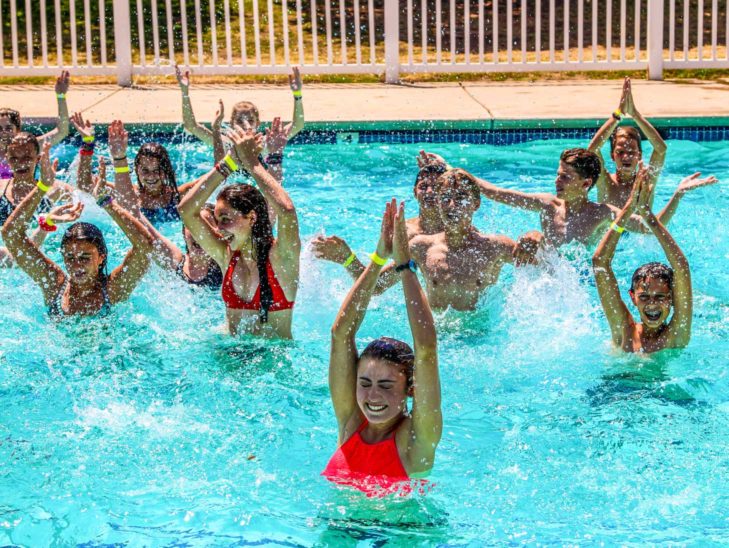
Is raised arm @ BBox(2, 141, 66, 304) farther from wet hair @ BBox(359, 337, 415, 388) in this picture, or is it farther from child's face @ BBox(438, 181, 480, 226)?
wet hair @ BBox(359, 337, 415, 388)

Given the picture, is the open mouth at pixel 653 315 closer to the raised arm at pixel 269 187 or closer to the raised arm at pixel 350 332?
the raised arm at pixel 269 187

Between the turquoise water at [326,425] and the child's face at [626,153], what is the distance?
694 millimetres

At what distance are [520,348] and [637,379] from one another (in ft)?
2.85

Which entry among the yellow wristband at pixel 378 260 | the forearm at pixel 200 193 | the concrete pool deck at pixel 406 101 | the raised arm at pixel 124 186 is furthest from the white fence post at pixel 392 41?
the yellow wristband at pixel 378 260

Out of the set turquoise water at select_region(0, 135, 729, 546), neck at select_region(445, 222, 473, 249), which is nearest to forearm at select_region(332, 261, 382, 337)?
turquoise water at select_region(0, 135, 729, 546)

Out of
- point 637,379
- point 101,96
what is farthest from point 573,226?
point 101,96

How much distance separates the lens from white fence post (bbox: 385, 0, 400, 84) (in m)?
14.3

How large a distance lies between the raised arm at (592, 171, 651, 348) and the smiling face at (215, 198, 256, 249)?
5.94 feet

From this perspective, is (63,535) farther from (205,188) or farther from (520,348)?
(520,348)

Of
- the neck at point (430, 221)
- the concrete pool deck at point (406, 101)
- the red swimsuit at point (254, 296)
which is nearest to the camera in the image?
the red swimsuit at point (254, 296)

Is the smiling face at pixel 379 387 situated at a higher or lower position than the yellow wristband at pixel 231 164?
lower

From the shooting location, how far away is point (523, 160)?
11.7 metres

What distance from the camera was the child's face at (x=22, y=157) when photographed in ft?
27.4

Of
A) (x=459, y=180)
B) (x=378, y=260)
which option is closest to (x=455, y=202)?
(x=459, y=180)
